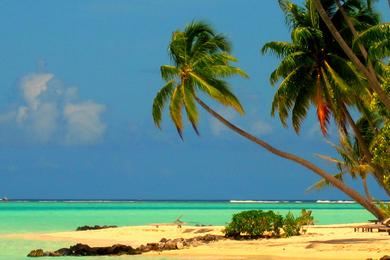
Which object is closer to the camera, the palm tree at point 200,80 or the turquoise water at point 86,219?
the palm tree at point 200,80

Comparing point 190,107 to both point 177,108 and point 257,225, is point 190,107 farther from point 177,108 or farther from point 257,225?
point 257,225

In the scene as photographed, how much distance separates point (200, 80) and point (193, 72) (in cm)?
73

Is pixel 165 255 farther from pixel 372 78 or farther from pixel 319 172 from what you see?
pixel 372 78

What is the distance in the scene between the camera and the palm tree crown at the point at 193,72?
30.6 meters

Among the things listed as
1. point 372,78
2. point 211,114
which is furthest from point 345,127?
point 372,78

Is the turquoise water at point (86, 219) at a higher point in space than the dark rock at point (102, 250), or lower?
higher

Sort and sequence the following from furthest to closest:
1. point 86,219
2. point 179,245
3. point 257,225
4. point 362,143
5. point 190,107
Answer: point 86,219
point 257,225
point 179,245
point 362,143
point 190,107

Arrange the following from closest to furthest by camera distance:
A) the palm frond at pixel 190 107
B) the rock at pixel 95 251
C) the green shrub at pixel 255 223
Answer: the rock at pixel 95 251
the palm frond at pixel 190 107
the green shrub at pixel 255 223

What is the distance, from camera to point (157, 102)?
31.5 m

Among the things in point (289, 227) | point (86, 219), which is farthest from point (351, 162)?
point (86, 219)

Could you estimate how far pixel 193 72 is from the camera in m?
31.3

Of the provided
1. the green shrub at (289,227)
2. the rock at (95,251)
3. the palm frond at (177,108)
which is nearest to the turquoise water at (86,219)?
the rock at (95,251)

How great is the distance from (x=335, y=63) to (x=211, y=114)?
5258 millimetres

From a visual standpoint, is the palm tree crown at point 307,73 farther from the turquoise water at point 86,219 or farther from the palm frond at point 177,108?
the turquoise water at point 86,219
